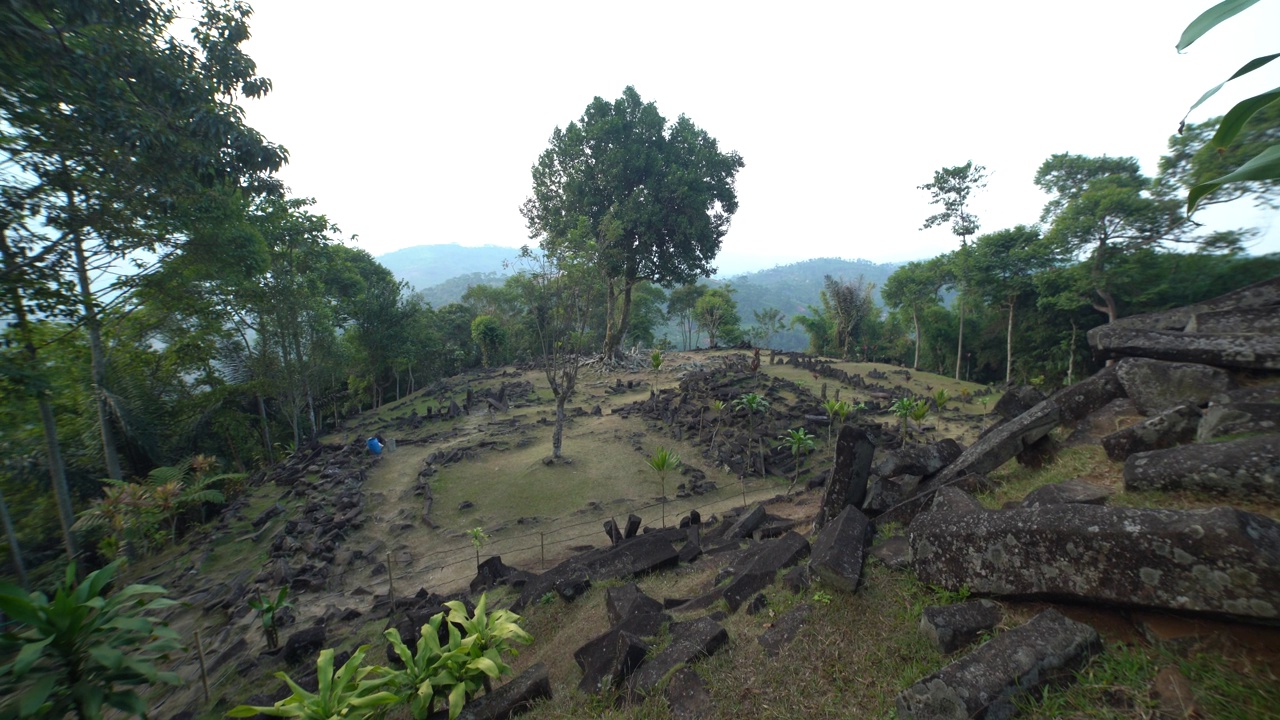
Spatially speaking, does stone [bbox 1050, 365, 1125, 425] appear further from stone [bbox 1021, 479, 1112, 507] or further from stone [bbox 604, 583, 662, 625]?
stone [bbox 604, 583, 662, 625]

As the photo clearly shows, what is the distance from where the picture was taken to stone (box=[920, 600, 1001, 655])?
3363 mm

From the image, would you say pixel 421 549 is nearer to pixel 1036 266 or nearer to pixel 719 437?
pixel 719 437

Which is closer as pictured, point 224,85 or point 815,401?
point 224,85

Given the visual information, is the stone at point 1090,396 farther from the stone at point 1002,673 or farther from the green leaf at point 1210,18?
the green leaf at point 1210,18

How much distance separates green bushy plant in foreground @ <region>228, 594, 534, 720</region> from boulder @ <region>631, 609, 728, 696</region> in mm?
1021

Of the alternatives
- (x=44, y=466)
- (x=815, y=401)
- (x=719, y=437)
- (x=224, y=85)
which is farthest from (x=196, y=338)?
(x=815, y=401)

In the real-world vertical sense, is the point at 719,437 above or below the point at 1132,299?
below

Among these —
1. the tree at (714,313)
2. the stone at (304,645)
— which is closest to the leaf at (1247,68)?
the stone at (304,645)

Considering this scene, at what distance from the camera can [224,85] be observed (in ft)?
28.9

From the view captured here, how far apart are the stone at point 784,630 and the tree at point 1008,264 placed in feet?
84.2

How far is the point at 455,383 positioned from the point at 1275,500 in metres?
29.6

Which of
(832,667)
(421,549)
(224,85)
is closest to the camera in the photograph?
(832,667)

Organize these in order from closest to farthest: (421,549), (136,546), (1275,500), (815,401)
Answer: (1275,500), (421,549), (136,546), (815,401)

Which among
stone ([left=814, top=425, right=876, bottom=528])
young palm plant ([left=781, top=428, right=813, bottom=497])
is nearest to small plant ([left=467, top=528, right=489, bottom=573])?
stone ([left=814, top=425, right=876, bottom=528])
